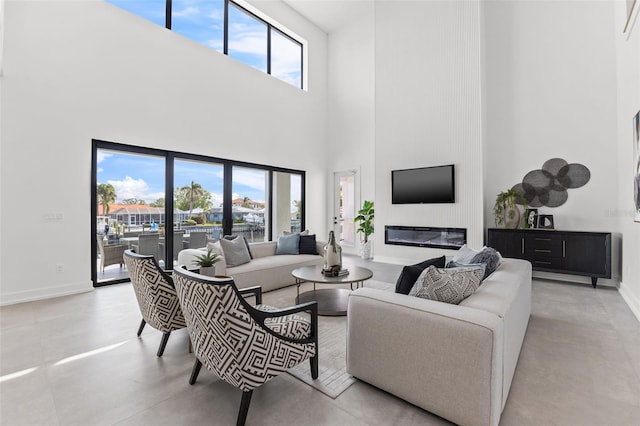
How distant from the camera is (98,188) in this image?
4.42 m

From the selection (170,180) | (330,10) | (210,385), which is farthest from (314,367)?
(330,10)

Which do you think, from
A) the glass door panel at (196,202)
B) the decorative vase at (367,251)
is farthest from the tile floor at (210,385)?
the decorative vase at (367,251)

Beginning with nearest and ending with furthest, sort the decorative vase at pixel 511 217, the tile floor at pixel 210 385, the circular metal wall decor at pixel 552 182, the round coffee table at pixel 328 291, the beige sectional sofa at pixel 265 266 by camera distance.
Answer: the tile floor at pixel 210 385 < the round coffee table at pixel 328 291 < the beige sectional sofa at pixel 265 266 < the circular metal wall decor at pixel 552 182 < the decorative vase at pixel 511 217

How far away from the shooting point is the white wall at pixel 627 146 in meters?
3.32

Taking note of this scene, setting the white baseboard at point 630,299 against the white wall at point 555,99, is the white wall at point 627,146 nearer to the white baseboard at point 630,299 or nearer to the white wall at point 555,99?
the white baseboard at point 630,299

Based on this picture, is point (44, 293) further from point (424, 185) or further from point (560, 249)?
point (560, 249)

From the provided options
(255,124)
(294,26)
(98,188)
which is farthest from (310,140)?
(98,188)

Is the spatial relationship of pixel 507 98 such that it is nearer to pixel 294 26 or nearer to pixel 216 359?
pixel 294 26

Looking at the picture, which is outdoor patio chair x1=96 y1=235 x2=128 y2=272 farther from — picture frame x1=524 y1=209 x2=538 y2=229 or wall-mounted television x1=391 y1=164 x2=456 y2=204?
picture frame x1=524 y1=209 x2=538 y2=229

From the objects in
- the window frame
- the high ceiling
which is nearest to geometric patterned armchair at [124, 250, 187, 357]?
the window frame

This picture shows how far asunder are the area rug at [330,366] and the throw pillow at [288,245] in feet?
6.57

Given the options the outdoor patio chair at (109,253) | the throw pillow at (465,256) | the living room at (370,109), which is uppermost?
the living room at (370,109)

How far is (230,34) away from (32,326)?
571 cm

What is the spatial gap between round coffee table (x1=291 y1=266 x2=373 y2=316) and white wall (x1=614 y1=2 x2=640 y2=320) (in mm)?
2923
